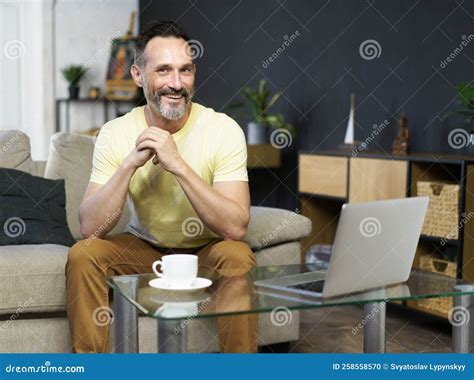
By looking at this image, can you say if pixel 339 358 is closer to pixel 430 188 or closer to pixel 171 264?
pixel 171 264

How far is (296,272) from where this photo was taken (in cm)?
202

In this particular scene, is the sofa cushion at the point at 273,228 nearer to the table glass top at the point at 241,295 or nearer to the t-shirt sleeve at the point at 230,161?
the t-shirt sleeve at the point at 230,161

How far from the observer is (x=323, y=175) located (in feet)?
13.2

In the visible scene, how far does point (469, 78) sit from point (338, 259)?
216 cm

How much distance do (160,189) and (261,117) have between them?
2469 mm

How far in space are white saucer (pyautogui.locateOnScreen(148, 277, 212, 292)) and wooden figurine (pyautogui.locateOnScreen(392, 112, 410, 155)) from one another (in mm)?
2066

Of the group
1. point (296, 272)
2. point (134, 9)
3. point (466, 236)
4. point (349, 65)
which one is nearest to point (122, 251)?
point (296, 272)

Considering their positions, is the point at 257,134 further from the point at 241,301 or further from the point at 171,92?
the point at 241,301

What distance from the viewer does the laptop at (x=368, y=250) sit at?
1.67 meters

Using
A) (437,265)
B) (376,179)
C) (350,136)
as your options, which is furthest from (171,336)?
(350,136)

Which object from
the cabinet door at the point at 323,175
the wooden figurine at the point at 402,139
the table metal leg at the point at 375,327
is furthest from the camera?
the cabinet door at the point at 323,175

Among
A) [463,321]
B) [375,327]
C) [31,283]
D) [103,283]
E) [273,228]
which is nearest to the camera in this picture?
[463,321]

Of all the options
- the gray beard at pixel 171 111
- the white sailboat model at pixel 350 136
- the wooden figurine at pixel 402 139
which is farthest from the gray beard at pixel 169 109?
the white sailboat model at pixel 350 136

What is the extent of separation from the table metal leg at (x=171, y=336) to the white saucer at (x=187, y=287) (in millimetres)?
109
